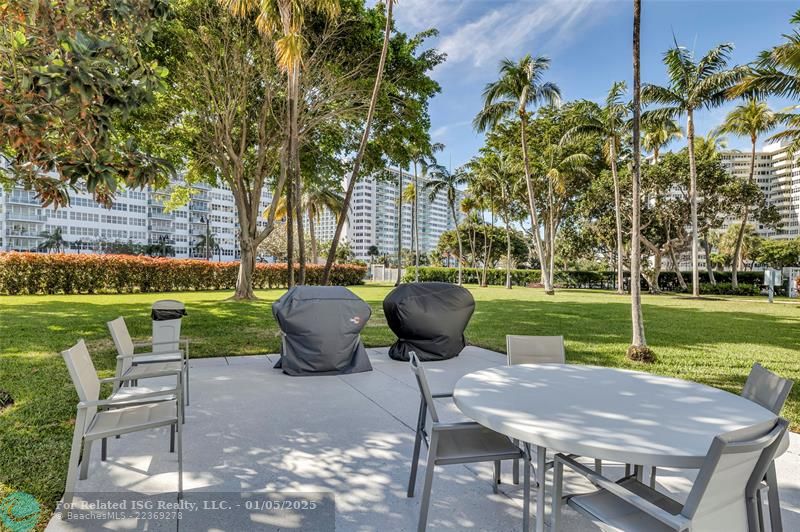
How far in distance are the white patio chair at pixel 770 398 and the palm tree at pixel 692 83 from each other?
67.5 feet

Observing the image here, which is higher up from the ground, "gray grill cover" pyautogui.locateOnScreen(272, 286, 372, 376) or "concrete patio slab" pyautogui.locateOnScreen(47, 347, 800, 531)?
"gray grill cover" pyautogui.locateOnScreen(272, 286, 372, 376)

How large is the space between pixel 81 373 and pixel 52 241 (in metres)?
85.6

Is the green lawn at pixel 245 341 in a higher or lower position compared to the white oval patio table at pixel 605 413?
lower

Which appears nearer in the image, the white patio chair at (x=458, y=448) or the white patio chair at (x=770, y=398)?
the white patio chair at (x=770, y=398)

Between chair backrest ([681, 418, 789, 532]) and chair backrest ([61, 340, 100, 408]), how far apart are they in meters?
2.98

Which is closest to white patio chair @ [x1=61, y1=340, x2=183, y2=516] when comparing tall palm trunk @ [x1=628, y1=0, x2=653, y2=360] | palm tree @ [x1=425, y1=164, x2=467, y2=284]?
tall palm trunk @ [x1=628, y1=0, x2=653, y2=360]

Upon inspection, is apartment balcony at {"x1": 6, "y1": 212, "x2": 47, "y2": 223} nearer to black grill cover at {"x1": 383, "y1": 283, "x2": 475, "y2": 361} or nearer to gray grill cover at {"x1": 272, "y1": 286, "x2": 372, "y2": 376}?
gray grill cover at {"x1": 272, "y1": 286, "x2": 372, "y2": 376}

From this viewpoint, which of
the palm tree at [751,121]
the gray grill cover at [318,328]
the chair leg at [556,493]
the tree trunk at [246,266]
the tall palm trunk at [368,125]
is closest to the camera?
the chair leg at [556,493]

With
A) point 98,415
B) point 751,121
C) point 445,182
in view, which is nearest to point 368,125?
point 98,415

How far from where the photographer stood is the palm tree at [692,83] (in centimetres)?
1817

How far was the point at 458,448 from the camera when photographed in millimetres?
2408

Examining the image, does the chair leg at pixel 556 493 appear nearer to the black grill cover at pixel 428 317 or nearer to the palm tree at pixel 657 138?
the black grill cover at pixel 428 317

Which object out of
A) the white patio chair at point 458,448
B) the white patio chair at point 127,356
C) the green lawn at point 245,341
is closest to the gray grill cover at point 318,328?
the white patio chair at point 127,356

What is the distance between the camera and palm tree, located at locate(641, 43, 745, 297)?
18172mm
